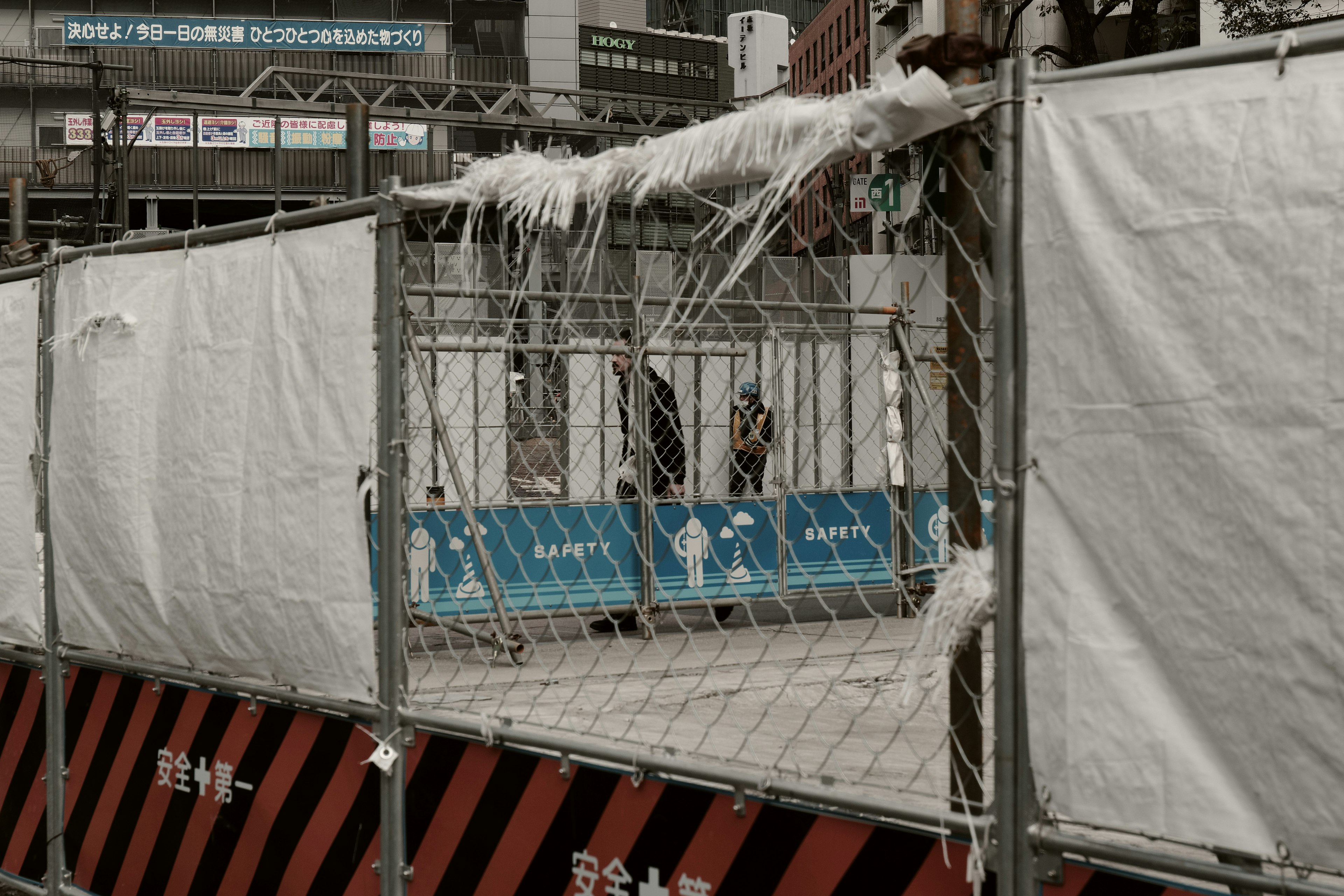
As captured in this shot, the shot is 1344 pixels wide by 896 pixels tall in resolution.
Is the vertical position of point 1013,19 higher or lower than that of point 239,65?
lower

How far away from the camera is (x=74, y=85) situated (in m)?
43.2

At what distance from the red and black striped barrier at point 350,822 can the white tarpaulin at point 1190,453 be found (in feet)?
0.92

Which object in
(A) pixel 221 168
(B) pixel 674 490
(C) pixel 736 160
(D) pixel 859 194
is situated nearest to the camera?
(C) pixel 736 160

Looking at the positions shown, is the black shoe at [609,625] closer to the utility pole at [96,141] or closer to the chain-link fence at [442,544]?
the chain-link fence at [442,544]

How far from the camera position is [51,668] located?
17.0 ft

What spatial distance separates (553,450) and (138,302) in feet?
19.5

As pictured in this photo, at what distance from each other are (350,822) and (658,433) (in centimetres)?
654

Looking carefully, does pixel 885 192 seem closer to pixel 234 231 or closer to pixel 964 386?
pixel 234 231

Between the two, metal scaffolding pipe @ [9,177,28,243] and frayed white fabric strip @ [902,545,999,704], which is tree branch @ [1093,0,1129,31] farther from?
frayed white fabric strip @ [902,545,999,704]

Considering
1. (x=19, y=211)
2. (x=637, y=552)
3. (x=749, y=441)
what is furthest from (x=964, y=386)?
(x=749, y=441)

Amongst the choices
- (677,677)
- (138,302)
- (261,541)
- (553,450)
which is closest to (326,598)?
(261,541)

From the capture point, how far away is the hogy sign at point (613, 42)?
83.7m

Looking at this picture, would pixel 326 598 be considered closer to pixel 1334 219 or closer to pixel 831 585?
pixel 1334 219

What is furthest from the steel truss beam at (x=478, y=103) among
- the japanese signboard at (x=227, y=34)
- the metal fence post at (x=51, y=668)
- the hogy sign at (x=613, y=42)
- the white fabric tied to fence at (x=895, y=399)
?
the hogy sign at (x=613, y=42)
